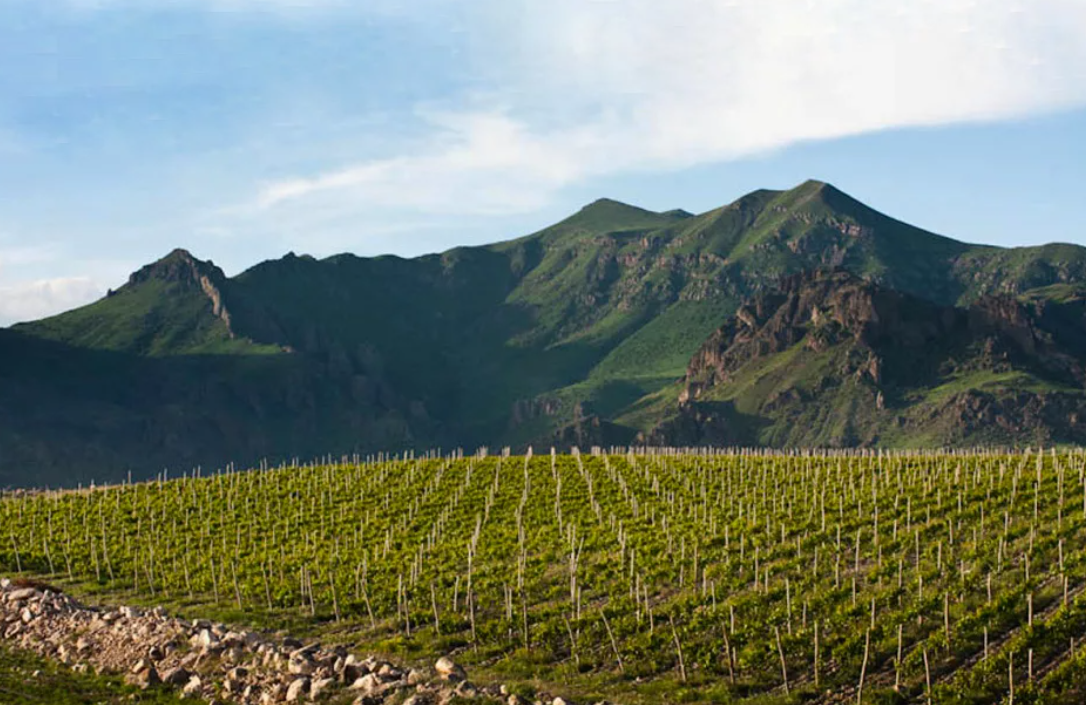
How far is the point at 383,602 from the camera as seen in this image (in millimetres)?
42375

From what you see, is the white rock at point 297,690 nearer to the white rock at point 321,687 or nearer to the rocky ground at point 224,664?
the rocky ground at point 224,664

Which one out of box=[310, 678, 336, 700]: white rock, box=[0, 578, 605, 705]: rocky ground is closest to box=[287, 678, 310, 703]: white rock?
box=[0, 578, 605, 705]: rocky ground

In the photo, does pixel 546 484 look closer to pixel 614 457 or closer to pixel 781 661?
pixel 614 457

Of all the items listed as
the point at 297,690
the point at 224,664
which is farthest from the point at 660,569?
the point at 297,690

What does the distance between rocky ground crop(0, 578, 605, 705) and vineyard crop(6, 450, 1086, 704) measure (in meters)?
5.52

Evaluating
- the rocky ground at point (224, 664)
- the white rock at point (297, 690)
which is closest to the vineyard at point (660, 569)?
the rocky ground at point (224, 664)

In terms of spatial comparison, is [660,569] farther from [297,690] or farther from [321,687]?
[297,690]

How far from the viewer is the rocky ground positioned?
26.3 meters

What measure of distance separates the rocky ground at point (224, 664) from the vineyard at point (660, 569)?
552 cm

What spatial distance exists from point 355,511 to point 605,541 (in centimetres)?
2205

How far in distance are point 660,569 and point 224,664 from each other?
64.3ft

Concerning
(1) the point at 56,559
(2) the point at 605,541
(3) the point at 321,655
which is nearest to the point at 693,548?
(2) the point at 605,541

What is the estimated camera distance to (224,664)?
96.7 feet

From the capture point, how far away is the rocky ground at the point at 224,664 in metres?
26.3
